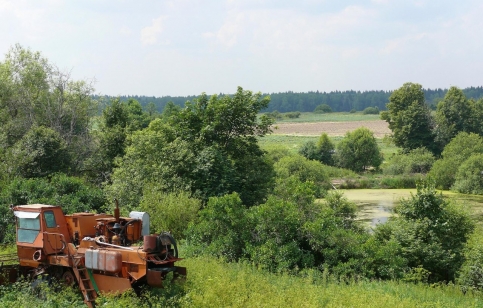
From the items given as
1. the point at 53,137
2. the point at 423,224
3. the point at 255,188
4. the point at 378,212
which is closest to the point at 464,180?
the point at 378,212

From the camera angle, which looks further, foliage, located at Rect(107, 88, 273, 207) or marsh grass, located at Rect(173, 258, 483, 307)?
foliage, located at Rect(107, 88, 273, 207)

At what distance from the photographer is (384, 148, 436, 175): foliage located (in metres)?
65.8

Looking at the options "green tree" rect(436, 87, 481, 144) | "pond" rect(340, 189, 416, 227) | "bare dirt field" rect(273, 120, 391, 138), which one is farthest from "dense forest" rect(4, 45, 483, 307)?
"bare dirt field" rect(273, 120, 391, 138)

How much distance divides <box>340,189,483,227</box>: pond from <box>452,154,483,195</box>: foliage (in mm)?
1439

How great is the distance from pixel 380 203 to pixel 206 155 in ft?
77.0

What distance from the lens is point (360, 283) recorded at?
50.4ft

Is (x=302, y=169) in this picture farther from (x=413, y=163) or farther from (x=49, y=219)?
(x=49, y=219)

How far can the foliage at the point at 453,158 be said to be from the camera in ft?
189

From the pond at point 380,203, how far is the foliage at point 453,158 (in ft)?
11.3

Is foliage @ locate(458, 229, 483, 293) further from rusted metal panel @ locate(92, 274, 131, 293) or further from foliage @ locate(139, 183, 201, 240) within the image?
rusted metal panel @ locate(92, 274, 131, 293)

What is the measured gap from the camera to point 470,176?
5319 centimetres

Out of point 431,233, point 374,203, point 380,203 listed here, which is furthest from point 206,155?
point 380,203

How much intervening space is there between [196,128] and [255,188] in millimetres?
4772

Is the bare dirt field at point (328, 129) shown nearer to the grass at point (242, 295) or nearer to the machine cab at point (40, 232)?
the grass at point (242, 295)
